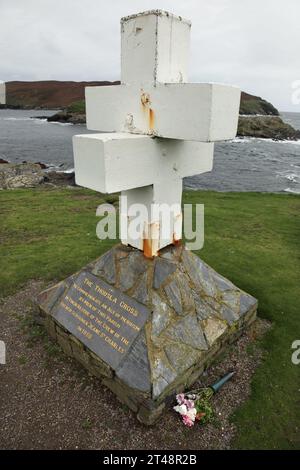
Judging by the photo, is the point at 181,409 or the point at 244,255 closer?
the point at 181,409

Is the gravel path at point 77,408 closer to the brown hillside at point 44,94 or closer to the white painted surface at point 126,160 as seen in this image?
the white painted surface at point 126,160

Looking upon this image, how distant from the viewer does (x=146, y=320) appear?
460 centimetres

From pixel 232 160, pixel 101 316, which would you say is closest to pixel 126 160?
pixel 101 316

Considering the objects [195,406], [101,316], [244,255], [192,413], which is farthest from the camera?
[244,255]

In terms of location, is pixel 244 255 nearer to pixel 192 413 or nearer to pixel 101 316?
pixel 101 316

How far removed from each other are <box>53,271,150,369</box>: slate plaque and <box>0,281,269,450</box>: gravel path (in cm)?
54

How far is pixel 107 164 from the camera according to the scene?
373 cm

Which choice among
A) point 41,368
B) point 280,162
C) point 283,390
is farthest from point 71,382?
point 280,162

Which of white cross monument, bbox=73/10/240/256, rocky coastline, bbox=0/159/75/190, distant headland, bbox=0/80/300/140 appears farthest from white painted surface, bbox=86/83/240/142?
distant headland, bbox=0/80/300/140

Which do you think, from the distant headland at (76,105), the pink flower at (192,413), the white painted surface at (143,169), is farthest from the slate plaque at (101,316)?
the distant headland at (76,105)

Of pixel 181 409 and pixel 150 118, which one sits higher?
pixel 150 118

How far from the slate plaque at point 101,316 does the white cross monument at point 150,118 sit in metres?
0.95

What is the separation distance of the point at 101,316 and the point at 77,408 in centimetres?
121

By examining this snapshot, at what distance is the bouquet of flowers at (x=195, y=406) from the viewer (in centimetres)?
430
